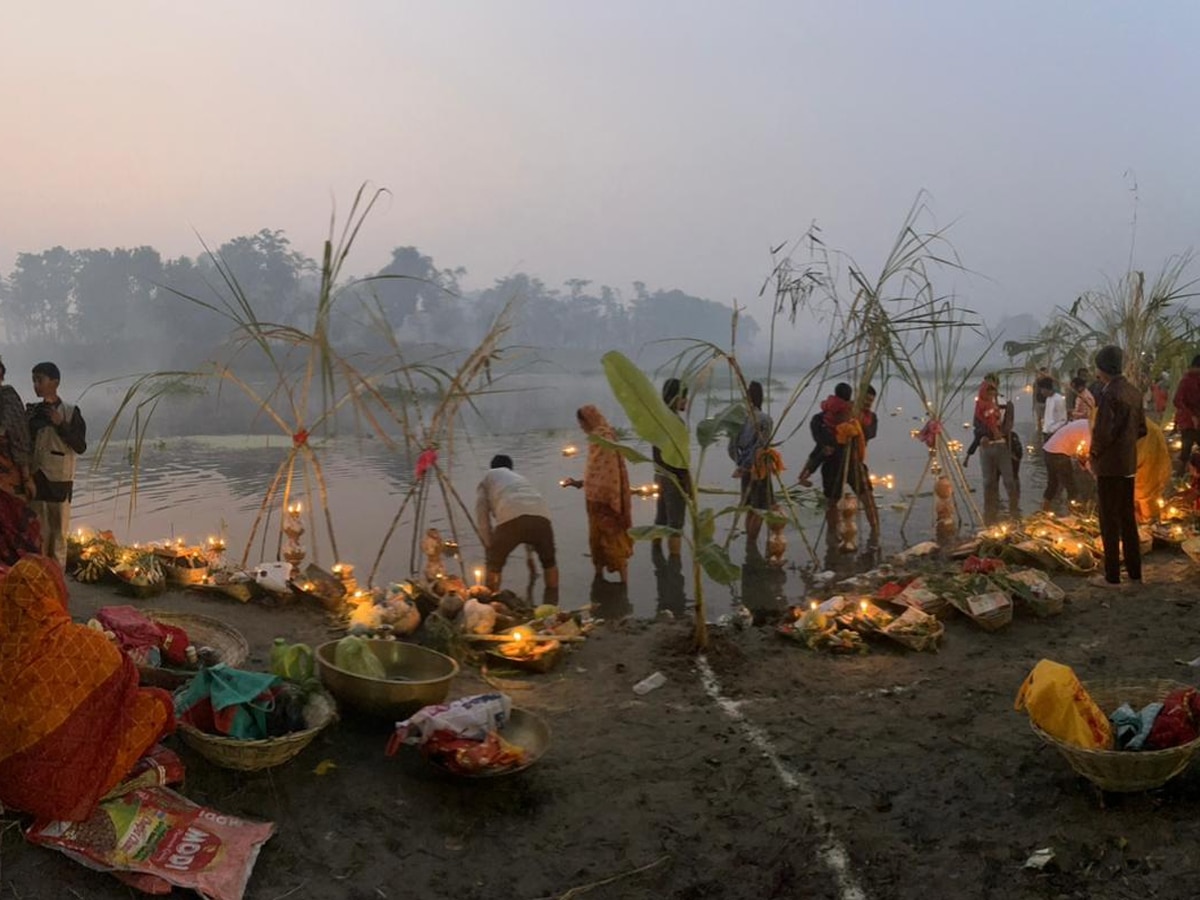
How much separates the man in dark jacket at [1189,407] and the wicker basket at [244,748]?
947cm

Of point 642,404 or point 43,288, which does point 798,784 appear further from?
point 43,288

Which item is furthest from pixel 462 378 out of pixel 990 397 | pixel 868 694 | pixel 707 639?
pixel 990 397

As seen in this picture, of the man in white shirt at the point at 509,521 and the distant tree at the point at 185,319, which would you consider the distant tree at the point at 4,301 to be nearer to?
the distant tree at the point at 185,319

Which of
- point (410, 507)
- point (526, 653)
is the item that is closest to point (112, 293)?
point (410, 507)

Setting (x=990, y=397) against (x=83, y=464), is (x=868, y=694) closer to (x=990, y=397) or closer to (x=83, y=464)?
(x=990, y=397)

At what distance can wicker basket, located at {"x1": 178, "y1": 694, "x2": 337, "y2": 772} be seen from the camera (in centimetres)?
329

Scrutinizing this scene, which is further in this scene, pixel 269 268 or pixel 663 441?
pixel 269 268

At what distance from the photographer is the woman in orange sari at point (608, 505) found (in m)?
7.09

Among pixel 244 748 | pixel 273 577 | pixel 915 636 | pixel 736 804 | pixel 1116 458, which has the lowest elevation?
pixel 736 804

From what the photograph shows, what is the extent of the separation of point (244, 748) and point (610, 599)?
3.83 m

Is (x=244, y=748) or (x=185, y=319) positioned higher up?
(x=185, y=319)

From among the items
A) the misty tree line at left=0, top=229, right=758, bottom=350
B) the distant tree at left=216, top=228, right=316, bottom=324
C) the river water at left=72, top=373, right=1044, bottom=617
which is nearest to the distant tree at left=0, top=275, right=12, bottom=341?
the misty tree line at left=0, top=229, right=758, bottom=350

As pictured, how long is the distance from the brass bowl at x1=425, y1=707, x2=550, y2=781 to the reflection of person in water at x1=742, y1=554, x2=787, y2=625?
2.31 metres

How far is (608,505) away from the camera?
7.11 meters
